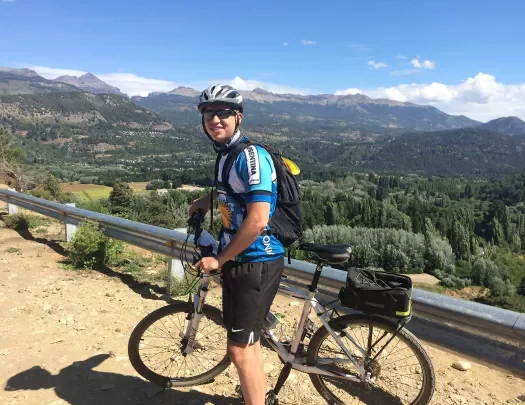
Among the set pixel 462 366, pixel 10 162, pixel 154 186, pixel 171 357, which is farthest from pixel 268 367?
pixel 154 186

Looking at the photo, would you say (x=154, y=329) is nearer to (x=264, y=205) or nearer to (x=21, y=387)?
(x=21, y=387)

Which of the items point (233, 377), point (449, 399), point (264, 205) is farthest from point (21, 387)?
point (449, 399)

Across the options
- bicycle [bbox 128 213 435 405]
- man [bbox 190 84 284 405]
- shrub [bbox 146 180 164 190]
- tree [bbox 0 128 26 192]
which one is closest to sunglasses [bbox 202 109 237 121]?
man [bbox 190 84 284 405]

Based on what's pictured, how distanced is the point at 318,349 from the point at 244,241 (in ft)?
3.75

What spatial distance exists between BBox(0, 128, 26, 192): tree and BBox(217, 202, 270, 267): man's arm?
24.3m

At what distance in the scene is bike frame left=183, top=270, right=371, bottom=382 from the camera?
9.02 ft

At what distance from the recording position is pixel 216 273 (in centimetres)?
281

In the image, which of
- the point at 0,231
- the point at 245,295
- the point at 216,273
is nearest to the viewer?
the point at 245,295

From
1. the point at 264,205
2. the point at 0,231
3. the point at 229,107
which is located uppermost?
the point at 229,107

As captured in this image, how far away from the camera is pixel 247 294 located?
2326 mm

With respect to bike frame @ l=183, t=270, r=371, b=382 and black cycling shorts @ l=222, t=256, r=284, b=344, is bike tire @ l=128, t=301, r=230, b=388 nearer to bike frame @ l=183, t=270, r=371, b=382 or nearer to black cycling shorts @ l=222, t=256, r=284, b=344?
bike frame @ l=183, t=270, r=371, b=382

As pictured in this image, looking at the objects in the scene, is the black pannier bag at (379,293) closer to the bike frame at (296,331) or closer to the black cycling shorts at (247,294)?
the bike frame at (296,331)

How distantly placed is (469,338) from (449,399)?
1.98 feet

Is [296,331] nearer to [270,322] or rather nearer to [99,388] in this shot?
[270,322]
